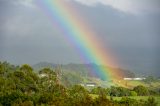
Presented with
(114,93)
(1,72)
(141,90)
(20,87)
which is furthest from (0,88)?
(141,90)

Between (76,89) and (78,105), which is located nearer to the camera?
(78,105)

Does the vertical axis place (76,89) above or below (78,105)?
above

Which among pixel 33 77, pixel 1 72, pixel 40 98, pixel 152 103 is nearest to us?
pixel 40 98

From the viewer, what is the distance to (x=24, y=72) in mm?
128750

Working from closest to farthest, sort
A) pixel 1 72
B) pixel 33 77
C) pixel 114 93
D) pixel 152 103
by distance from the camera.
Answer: pixel 152 103 < pixel 33 77 < pixel 1 72 < pixel 114 93

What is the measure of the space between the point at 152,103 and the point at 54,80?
39279 millimetres

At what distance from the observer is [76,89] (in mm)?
119562

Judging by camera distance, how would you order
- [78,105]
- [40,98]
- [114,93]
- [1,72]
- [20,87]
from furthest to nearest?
[114,93], [1,72], [20,87], [40,98], [78,105]

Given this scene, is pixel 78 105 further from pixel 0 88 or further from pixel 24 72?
pixel 24 72

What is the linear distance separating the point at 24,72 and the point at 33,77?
428cm

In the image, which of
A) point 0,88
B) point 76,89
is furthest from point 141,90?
point 0,88

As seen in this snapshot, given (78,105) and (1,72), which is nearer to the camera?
(78,105)

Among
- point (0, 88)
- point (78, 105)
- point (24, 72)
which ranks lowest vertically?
point (78, 105)

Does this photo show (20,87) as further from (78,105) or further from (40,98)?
(78,105)
